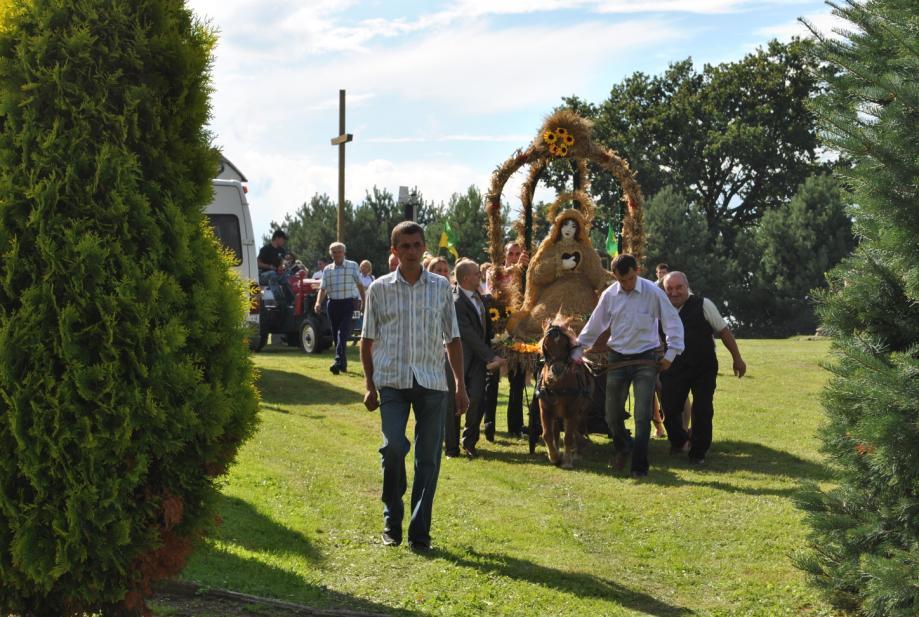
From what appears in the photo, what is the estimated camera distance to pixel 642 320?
404 inches

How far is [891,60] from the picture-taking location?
16.4 ft

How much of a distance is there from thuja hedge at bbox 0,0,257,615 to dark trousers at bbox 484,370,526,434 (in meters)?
7.60

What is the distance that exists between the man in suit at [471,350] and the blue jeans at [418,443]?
3433 mm

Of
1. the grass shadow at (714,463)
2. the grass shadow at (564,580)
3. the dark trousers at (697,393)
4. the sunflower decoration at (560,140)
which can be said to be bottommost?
the grass shadow at (564,580)

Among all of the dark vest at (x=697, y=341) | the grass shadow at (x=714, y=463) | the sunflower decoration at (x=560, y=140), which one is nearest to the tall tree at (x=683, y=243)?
the sunflower decoration at (x=560, y=140)

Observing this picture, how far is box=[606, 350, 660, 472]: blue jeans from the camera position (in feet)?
Answer: 33.7

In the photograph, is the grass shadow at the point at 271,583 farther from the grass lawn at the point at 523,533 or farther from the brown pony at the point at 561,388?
the brown pony at the point at 561,388

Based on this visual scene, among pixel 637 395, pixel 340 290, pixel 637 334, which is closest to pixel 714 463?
pixel 637 395

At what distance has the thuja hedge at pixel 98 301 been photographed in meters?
4.66

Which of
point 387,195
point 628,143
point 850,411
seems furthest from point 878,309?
point 387,195

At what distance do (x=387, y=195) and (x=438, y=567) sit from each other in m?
68.8

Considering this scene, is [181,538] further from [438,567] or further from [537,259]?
[537,259]

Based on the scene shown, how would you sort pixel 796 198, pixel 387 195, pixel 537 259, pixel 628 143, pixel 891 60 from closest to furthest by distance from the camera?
pixel 891 60 → pixel 537 259 → pixel 796 198 → pixel 628 143 → pixel 387 195

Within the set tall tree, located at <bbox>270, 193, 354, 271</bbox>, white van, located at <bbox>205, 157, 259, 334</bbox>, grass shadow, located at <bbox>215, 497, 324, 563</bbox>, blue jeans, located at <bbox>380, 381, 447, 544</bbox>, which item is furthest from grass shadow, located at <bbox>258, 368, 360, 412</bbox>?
tall tree, located at <bbox>270, 193, 354, 271</bbox>
